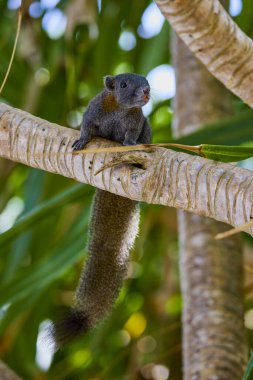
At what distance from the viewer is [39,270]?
2750mm

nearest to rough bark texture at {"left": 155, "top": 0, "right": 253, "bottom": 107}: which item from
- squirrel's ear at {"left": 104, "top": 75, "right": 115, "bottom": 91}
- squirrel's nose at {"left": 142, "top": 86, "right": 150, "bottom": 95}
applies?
squirrel's nose at {"left": 142, "top": 86, "right": 150, "bottom": 95}

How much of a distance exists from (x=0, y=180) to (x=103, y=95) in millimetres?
1190

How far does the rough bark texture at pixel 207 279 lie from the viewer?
2506 millimetres

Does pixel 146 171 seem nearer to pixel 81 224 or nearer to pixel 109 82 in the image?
pixel 109 82

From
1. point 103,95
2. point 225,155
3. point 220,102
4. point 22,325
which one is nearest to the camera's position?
point 225,155

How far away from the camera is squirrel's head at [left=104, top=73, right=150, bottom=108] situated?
238 cm

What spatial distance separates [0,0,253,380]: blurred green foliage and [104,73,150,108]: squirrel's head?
590mm

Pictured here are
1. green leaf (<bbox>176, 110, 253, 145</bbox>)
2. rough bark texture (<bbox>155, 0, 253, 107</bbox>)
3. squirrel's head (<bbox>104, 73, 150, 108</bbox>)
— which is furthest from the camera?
green leaf (<bbox>176, 110, 253, 145</bbox>)

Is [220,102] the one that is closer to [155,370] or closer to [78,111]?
[78,111]

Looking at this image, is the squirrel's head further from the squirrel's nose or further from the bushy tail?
the bushy tail

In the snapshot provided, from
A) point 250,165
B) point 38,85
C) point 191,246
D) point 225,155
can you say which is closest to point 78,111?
point 38,85

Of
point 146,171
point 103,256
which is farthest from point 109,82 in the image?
point 146,171

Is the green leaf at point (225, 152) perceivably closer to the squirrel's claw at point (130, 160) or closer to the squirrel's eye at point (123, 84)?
the squirrel's claw at point (130, 160)

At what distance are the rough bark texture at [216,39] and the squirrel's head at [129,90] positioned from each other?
20 centimetres
